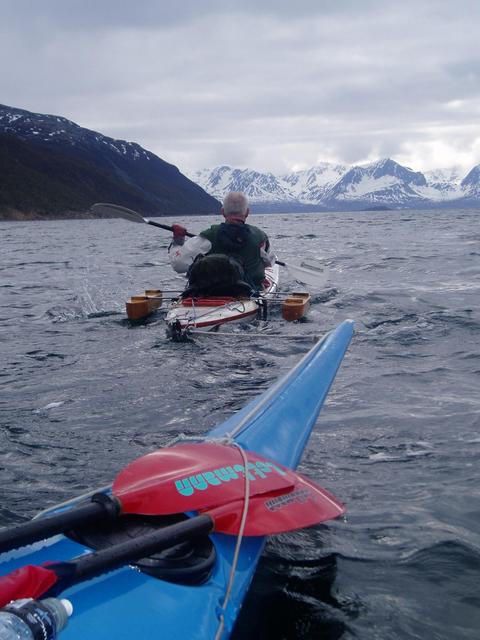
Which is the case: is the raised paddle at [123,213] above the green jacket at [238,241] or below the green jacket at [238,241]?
above

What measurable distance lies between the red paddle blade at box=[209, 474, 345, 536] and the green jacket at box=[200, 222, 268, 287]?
6472 mm

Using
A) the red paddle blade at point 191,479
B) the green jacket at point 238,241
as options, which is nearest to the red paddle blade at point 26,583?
the red paddle blade at point 191,479

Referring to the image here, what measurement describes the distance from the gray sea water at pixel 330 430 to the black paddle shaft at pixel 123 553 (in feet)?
2.02

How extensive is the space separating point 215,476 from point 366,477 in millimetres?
1543

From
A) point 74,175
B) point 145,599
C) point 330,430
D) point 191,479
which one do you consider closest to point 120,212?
point 330,430

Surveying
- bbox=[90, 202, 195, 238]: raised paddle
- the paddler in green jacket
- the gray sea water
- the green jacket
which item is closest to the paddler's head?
the paddler in green jacket

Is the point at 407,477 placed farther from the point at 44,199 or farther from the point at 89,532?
the point at 44,199

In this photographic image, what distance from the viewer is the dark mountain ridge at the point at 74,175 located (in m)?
96.7

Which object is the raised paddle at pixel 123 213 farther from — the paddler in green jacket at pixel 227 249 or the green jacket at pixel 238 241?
the green jacket at pixel 238 241

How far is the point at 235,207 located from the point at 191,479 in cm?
675

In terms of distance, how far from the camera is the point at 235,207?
29.7 ft

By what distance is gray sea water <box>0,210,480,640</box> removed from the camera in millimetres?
2791

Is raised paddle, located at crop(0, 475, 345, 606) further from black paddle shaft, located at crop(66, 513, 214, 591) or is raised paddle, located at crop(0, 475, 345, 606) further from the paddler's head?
the paddler's head

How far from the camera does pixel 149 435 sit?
4723 mm
